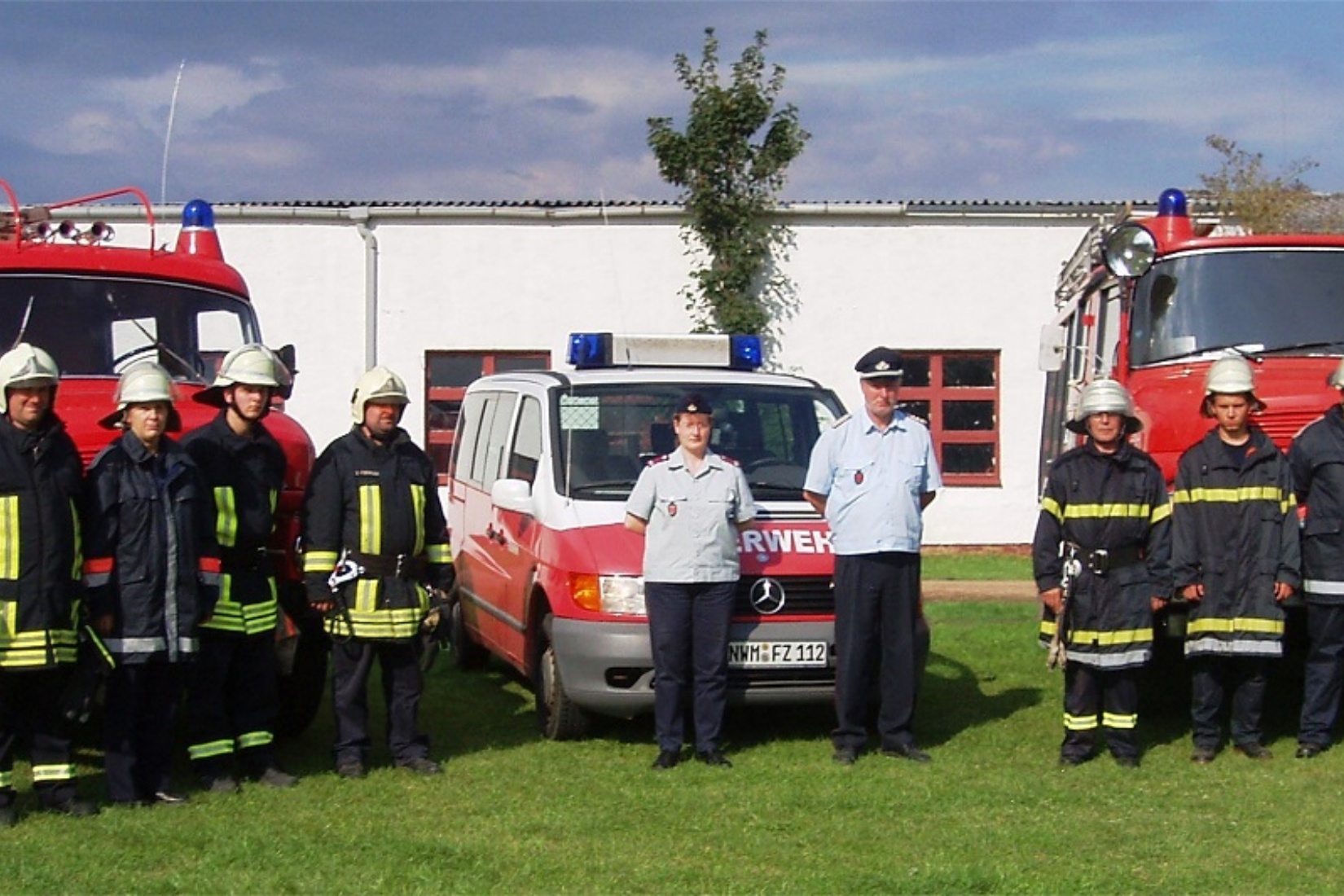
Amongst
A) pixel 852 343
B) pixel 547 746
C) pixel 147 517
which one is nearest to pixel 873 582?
pixel 547 746

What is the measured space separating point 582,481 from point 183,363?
240cm

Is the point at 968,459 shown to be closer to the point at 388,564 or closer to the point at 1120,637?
the point at 1120,637

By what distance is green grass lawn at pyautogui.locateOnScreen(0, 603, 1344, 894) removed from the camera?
21.0 feet

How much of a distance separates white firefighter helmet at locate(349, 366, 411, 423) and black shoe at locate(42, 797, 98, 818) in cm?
224

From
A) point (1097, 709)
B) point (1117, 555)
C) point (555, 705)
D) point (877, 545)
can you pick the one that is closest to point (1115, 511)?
point (1117, 555)

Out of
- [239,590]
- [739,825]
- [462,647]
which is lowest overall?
[739,825]

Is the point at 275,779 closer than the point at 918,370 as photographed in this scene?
Yes

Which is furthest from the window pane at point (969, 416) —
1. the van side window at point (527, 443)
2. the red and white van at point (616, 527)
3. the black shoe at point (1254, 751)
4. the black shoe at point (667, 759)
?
the black shoe at point (667, 759)

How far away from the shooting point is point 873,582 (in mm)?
8602

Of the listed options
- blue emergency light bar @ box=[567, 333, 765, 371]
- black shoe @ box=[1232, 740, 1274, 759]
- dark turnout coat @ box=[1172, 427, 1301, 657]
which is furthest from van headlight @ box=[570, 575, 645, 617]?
black shoe @ box=[1232, 740, 1274, 759]

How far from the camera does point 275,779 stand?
8.11 metres

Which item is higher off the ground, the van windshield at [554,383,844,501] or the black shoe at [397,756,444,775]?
the van windshield at [554,383,844,501]

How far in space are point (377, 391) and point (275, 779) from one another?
1.95 m

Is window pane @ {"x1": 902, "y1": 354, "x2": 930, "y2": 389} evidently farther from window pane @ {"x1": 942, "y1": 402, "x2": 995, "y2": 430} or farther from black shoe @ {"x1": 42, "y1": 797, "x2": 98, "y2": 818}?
black shoe @ {"x1": 42, "y1": 797, "x2": 98, "y2": 818}
